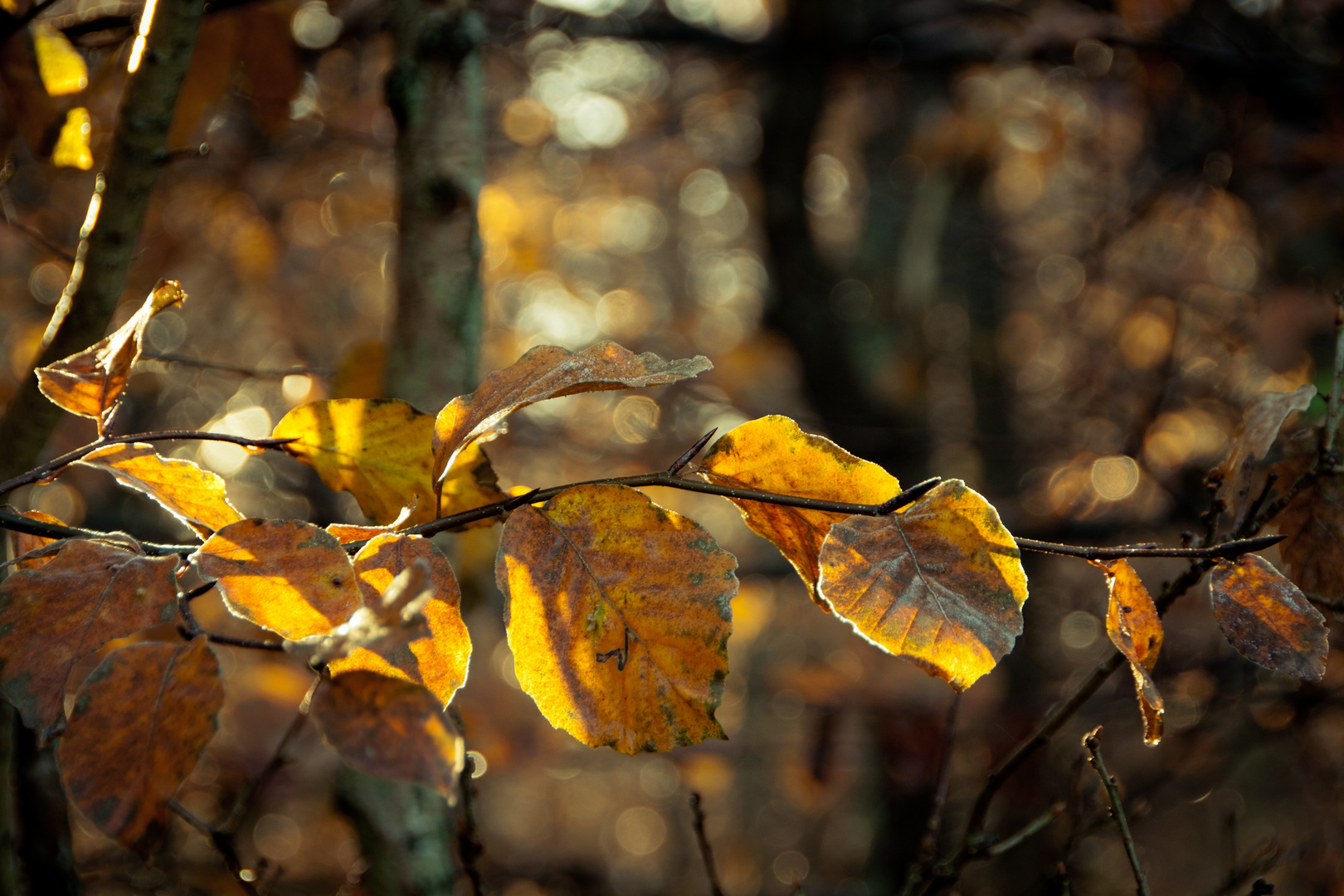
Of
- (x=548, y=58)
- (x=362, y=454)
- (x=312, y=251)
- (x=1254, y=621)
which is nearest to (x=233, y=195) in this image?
(x=548, y=58)

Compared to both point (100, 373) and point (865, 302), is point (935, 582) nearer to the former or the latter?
point (100, 373)

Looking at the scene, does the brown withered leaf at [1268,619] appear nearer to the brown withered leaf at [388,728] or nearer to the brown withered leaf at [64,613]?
the brown withered leaf at [388,728]

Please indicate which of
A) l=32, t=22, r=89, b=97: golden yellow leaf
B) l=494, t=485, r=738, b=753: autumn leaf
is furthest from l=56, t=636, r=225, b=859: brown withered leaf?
l=32, t=22, r=89, b=97: golden yellow leaf

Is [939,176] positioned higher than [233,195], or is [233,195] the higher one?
[233,195]

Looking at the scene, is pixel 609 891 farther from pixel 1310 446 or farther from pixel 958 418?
pixel 1310 446

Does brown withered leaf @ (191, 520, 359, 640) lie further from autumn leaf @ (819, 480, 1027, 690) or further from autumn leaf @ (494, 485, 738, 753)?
autumn leaf @ (819, 480, 1027, 690)

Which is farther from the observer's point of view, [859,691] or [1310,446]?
[859,691]

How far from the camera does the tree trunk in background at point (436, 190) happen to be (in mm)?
822

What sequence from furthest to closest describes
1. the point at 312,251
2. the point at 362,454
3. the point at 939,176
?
the point at 312,251 < the point at 939,176 < the point at 362,454

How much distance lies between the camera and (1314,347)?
7.01ft

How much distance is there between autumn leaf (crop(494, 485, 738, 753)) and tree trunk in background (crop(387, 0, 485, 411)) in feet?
1.62

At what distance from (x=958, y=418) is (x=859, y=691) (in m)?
1.34

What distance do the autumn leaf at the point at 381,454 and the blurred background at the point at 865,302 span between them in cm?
22

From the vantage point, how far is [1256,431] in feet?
1.58
